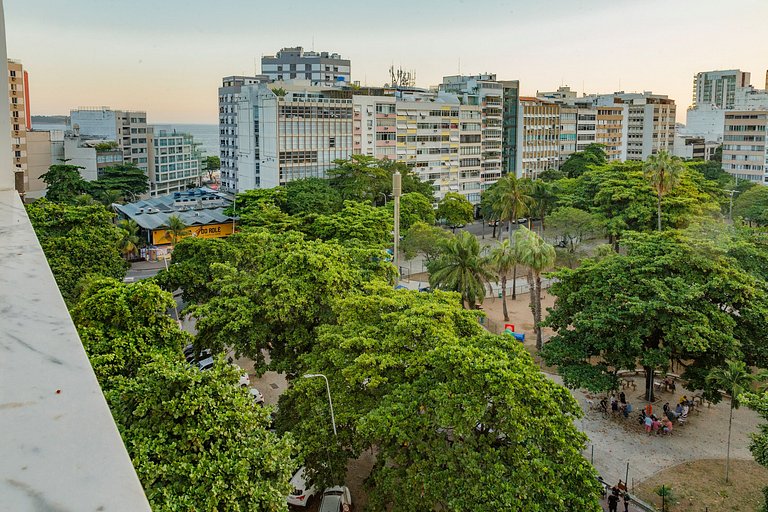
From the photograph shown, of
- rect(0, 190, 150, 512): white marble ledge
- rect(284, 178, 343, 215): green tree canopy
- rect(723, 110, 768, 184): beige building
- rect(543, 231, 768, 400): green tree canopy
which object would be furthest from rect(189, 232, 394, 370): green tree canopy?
rect(723, 110, 768, 184): beige building

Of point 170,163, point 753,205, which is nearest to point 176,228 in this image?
point 753,205

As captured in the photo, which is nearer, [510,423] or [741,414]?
[510,423]

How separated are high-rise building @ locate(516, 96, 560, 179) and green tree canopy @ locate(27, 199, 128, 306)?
170ft

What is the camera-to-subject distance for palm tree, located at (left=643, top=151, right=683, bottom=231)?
35844 millimetres

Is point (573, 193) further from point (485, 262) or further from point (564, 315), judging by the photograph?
point (564, 315)

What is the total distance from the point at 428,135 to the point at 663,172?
2713 cm

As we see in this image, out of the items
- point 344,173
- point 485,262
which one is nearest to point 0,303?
point 485,262

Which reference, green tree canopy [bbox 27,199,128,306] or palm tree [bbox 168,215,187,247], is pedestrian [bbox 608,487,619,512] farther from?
palm tree [bbox 168,215,187,247]

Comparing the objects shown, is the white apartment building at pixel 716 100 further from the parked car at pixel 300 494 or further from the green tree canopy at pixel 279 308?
the parked car at pixel 300 494

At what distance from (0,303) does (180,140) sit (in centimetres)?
8826

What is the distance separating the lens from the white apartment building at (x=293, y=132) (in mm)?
51406

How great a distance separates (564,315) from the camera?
73.7 ft

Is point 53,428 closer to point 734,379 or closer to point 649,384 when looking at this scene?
point 734,379

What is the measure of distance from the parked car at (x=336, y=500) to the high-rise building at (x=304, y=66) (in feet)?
259
